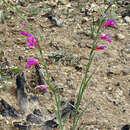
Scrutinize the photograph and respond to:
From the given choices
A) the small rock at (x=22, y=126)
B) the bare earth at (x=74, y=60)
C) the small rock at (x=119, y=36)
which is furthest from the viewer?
the small rock at (x=119, y=36)

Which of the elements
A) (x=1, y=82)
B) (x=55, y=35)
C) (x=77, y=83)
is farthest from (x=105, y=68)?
(x=1, y=82)

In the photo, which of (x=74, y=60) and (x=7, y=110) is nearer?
(x=7, y=110)

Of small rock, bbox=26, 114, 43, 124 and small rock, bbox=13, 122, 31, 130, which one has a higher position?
small rock, bbox=26, 114, 43, 124

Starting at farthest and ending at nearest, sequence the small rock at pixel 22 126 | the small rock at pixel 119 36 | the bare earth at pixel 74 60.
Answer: the small rock at pixel 119 36, the bare earth at pixel 74 60, the small rock at pixel 22 126

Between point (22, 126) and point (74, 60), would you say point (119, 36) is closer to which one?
point (74, 60)

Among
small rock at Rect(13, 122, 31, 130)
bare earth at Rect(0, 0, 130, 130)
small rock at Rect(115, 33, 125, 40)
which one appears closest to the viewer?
small rock at Rect(13, 122, 31, 130)

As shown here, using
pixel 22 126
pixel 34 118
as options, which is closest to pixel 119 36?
pixel 34 118

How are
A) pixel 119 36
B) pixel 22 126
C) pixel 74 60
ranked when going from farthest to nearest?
pixel 119 36
pixel 74 60
pixel 22 126

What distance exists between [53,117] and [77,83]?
0.57 metres

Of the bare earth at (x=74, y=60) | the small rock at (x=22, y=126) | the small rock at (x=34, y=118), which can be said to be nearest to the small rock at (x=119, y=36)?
the bare earth at (x=74, y=60)

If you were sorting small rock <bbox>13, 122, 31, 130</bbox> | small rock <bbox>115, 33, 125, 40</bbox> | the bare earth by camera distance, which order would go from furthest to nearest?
small rock <bbox>115, 33, 125, 40</bbox> → the bare earth → small rock <bbox>13, 122, 31, 130</bbox>

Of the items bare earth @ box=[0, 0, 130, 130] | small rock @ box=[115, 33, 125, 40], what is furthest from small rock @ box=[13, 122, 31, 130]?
small rock @ box=[115, 33, 125, 40]

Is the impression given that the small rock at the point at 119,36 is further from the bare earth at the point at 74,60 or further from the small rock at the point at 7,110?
the small rock at the point at 7,110

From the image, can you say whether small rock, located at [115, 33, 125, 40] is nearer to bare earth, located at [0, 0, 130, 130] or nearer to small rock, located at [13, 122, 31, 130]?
bare earth, located at [0, 0, 130, 130]
